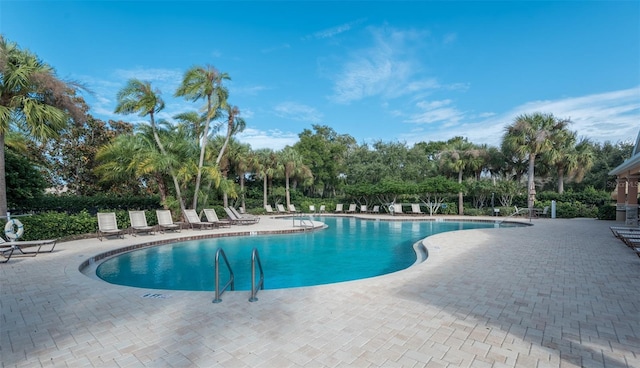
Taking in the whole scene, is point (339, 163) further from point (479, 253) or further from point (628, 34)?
point (479, 253)

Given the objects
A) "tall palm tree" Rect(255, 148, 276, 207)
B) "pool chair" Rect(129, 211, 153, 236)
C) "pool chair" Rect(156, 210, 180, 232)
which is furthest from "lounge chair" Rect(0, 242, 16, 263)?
"tall palm tree" Rect(255, 148, 276, 207)

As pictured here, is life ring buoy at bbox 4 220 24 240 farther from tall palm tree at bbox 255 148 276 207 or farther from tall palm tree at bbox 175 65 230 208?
tall palm tree at bbox 255 148 276 207

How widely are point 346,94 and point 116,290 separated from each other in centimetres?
2366

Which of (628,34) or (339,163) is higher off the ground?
(628,34)

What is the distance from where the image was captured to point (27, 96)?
9.66 meters

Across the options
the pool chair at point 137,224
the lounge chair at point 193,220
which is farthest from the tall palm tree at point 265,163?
the pool chair at point 137,224

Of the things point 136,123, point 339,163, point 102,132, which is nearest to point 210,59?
point 136,123

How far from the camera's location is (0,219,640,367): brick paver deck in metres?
2.79

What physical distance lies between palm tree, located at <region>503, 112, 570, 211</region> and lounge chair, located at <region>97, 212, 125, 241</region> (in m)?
23.3

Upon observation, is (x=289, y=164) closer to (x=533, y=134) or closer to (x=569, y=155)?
(x=533, y=134)

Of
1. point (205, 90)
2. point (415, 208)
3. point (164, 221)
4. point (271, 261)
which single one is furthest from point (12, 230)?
→ point (415, 208)

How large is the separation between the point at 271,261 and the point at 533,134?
2079cm

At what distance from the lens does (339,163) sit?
33.0 m

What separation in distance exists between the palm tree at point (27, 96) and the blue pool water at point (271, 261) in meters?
4.64
